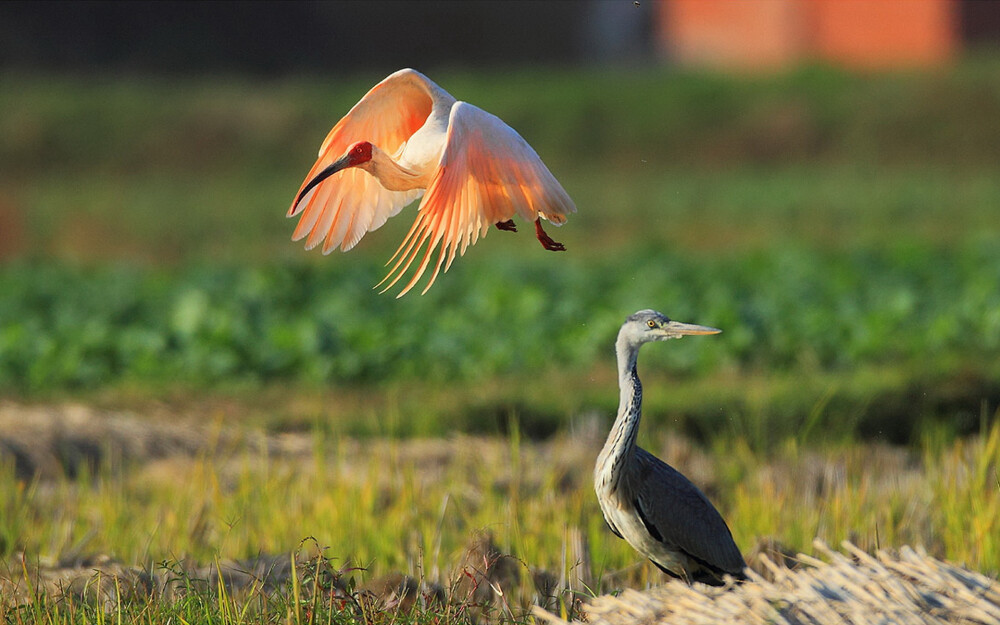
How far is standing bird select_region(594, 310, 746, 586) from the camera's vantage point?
3.98m

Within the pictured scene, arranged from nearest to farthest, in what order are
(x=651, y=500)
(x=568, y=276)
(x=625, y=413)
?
1. (x=625, y=413)
2. (x=651, y=500)
3. (x=568, y=276)

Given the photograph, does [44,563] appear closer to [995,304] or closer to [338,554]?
[338,554]

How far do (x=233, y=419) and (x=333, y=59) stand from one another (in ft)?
105

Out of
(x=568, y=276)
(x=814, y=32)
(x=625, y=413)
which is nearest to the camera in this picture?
(x=625, y=413)

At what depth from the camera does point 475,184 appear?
311 cm

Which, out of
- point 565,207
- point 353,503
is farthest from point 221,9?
point 565,207

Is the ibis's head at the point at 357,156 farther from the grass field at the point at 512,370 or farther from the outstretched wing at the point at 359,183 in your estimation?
the grass field at the point at 512,370

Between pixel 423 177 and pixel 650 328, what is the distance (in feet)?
2.98

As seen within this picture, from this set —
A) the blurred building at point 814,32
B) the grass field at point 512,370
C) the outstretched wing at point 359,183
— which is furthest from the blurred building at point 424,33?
the outstretched wing at point 359,183

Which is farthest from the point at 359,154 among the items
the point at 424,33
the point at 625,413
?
the point at 424,33

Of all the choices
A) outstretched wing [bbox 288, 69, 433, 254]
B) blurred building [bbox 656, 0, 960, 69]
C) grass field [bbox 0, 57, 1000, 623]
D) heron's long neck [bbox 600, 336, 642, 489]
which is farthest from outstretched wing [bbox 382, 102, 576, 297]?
blurred building [bbox 656, 0, 960, 69]

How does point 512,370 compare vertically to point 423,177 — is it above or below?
below

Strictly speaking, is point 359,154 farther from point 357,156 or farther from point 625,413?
point 625,413

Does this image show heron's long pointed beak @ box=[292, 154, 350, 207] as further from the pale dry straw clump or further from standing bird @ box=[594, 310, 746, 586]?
the pale dry straw clump
